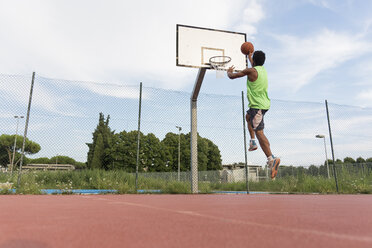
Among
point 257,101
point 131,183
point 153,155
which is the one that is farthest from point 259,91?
point 153,155

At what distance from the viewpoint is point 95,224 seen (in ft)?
4.68

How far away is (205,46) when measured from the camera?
7.02 metres

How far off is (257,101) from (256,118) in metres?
0.22

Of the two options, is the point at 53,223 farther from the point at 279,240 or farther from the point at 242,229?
the point at 279,240

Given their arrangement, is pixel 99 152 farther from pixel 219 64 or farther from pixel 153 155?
pixel 219 64

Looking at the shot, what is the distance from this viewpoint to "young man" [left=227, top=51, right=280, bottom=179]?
10.9 feet

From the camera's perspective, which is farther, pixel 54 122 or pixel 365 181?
pixel 365 181

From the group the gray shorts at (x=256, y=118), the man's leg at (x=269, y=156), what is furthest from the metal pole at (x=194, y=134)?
the man's leg at (x=269, y=156)

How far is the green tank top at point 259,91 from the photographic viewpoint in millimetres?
3387

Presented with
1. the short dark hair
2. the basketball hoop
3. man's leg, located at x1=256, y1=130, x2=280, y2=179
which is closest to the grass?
the basketball hoop

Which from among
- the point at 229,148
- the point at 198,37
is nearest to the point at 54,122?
the point at 198,37

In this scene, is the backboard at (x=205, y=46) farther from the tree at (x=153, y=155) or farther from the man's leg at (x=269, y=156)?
the tree at (x=153, y=155)

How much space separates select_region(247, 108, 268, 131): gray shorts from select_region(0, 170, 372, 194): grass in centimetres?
387

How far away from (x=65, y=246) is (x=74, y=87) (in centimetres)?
700
